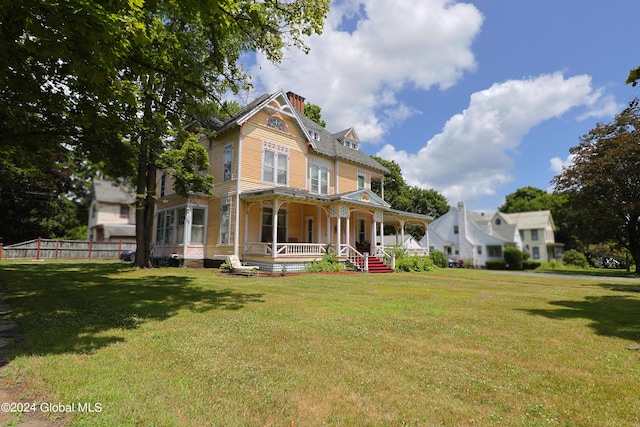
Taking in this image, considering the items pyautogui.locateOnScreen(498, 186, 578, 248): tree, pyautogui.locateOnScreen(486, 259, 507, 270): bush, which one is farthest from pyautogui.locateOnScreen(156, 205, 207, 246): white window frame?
pyautogui.locateOnScreen(498, 186, 578, 248): tree

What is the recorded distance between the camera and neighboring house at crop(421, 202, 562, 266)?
44.8 meters

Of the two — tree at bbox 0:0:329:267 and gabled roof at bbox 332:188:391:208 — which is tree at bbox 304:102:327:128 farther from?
tree at bbox 0:0:329:267

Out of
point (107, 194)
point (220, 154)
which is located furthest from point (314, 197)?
point (107, 194)

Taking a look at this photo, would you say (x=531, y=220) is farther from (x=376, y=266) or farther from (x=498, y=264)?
(x=376, y=266)

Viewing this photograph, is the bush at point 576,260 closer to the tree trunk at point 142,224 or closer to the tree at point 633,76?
the tree at point 633,76

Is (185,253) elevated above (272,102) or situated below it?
below

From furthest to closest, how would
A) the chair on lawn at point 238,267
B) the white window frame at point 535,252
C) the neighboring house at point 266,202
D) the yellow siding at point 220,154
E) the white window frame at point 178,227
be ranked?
the white window frame at point 535,252
the white window frame at point 178,227
the yellow siding at point 220,154
the neighboring house at point 266,202
the chair on lawn at point 238,267

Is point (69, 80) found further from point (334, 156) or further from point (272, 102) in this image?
point (334, 156)

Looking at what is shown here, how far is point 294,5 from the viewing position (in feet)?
31.6

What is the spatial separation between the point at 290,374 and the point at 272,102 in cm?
1915

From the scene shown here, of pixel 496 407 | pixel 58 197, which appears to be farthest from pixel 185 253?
pixel 58 197

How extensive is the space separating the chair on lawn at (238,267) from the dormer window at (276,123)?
28.0ft

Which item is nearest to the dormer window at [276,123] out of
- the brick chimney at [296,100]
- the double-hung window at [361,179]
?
the brick chimney at [296,100]

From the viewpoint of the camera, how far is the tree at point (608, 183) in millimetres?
24891
